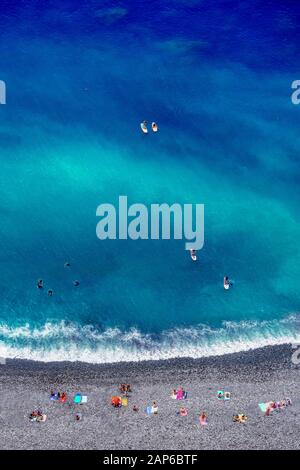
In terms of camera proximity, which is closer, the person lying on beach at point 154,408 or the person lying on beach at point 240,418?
the person lying on beach at point 240,418

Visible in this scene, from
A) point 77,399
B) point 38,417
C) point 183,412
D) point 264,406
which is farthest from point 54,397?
point 264,406

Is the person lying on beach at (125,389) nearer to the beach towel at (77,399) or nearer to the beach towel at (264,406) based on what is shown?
the beach towel at (77,399)

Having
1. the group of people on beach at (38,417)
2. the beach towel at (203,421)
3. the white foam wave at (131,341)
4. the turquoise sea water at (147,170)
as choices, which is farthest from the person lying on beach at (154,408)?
the group of people on beach at (38,417)

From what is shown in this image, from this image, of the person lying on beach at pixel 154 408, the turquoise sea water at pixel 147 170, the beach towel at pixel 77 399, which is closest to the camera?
the person lying on beach at pixel 154 408

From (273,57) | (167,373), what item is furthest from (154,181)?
(273,57)

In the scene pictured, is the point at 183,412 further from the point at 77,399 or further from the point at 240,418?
the point at 77,399

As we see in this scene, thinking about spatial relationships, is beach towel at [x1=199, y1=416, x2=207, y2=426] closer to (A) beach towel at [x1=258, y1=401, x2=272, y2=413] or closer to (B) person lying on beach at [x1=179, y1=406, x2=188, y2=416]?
(B) person lying on beach at [x1=179, y1=406, x2=188, y2=416]
